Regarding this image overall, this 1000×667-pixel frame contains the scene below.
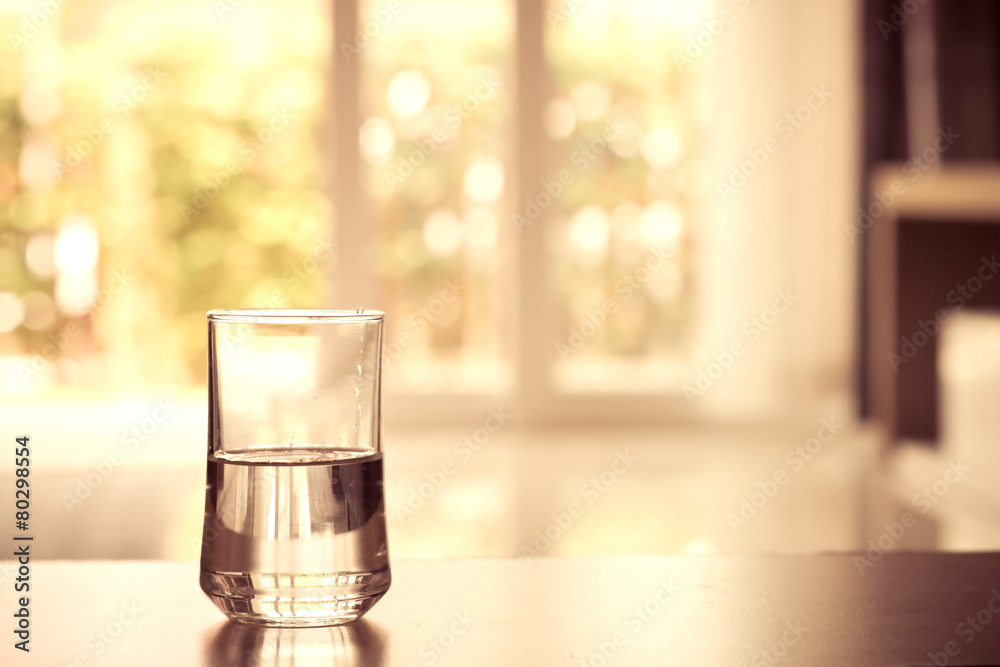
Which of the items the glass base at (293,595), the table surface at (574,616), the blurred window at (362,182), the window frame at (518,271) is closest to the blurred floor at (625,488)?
the window frame at (518,271)

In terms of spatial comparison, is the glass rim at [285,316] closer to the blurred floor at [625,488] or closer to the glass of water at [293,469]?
the glass of water at [293,469]

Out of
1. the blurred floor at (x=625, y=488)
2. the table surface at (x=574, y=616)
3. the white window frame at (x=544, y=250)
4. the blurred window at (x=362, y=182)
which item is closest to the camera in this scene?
the table surface at (x=574, y=616)

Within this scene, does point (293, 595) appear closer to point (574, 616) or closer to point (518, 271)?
point (574, 616)

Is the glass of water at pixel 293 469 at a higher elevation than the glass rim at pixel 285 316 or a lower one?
lower

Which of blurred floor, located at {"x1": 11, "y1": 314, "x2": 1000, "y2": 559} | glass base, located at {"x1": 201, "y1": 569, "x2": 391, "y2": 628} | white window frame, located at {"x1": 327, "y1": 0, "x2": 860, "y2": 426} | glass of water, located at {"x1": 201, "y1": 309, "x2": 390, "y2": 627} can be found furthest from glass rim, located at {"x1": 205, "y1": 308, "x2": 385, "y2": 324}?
white window frame, located at {"x1": 327, "y1": 0, "x2": 860, "y2": 426}

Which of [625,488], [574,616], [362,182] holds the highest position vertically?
[362,182]

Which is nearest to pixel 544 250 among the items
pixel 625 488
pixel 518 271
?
pixel 518 271

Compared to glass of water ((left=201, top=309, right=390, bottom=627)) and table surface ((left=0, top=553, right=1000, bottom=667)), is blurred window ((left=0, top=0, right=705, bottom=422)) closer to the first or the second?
table surface ((left=0, top=553, right=1000, bottom=667))
